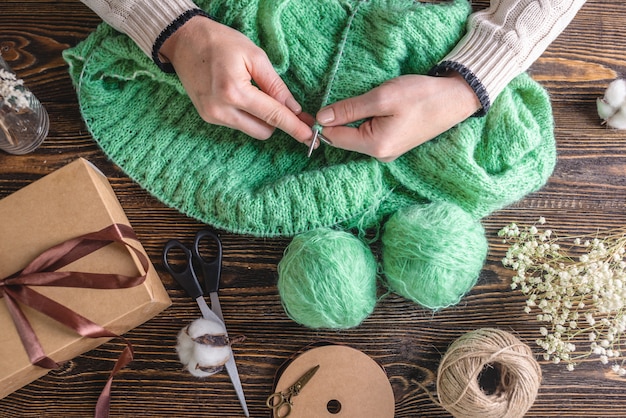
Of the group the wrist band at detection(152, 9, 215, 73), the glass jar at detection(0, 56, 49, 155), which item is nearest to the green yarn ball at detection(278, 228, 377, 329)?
the wrist band at detection(152, 9, 215, 73)

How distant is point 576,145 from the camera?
1.03 meters

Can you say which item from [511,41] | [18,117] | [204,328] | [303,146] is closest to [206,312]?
[204,328]

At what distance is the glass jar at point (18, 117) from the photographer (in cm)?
93

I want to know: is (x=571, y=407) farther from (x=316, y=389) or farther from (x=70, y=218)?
(x=70, y=218)

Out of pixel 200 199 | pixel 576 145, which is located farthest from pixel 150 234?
pixel 576 145

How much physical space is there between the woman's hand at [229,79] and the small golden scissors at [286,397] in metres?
0.44

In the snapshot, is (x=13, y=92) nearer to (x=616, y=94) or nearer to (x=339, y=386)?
(x=339, y=386)

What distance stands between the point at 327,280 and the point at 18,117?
0.65 metres

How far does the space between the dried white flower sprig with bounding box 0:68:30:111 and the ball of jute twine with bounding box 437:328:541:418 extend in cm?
91

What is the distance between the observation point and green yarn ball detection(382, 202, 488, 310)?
0.87m

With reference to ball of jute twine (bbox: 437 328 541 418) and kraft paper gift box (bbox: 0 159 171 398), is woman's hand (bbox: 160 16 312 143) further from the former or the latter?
ball of jute twine (bbox: 437 328 541 418)

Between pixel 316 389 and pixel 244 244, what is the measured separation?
305 millimetres

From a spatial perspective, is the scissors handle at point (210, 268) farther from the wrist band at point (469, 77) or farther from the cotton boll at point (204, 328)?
the wrist band at point (469, 77)

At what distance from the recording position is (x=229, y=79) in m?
0.82
